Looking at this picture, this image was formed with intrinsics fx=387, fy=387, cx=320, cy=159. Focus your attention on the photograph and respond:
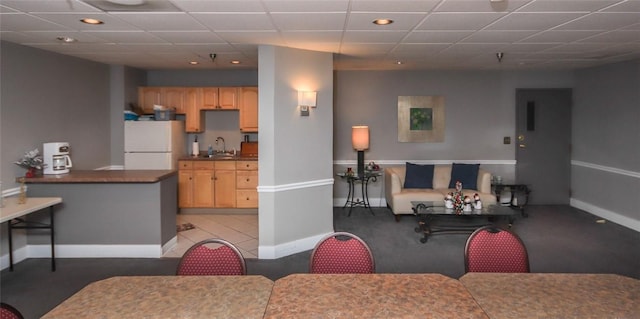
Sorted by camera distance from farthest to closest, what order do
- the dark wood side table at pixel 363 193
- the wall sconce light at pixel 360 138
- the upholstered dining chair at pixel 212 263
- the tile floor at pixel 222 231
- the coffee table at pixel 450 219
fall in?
1. the dark wood side table at pixel 363 193
2. the wall sconce light at pixel 360 138
3. the coffee table at pixel 450 219
4. the tile floor at pixel 222 231
5. the upholstered dining chair at pixel 212 263

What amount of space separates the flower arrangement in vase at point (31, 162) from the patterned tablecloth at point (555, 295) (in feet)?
15.0

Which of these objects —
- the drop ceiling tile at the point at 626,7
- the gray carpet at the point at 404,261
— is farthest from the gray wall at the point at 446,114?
the drop ceiling tile at the point at 626,7

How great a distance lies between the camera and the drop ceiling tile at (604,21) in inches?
125

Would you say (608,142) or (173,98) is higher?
(173,98)

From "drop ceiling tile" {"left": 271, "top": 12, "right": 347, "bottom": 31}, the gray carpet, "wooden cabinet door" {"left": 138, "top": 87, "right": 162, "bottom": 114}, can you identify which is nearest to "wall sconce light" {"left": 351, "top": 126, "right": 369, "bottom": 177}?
the gray carpet

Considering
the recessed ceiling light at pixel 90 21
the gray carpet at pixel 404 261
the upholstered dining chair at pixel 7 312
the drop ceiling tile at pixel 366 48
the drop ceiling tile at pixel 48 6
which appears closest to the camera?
the upholstered dining chair at pixel 7 312

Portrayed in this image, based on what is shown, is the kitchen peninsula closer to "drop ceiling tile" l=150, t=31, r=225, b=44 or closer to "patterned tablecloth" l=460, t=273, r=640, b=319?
"drop ceiling tile" l=150, t=31, r=225, b=44

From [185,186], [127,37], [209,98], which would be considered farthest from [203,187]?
[127,37]

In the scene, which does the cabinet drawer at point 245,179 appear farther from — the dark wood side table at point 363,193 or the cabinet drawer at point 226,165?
the dark wood side table at point 363,193

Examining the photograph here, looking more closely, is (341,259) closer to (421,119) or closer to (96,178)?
(96,178)

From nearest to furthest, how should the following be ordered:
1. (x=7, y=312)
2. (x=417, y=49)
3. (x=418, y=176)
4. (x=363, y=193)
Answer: (x=7, y=312) → (x=417, y=49) → (x=418, y=176) → (x=363, y=193)

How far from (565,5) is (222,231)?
4655mm

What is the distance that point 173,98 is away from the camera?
6512mm

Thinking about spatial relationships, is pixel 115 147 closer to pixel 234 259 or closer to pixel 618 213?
pixel 234 259
